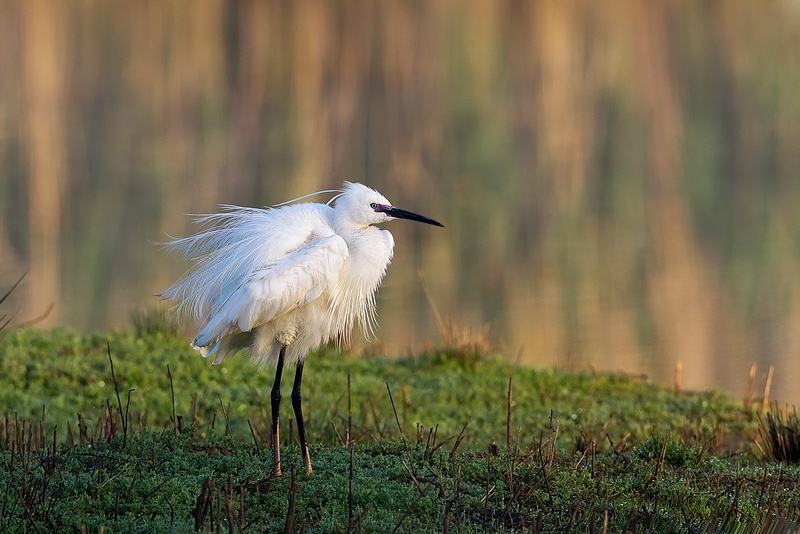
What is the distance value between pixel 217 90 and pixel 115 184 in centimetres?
1047

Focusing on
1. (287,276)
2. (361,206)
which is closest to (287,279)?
(287,276)

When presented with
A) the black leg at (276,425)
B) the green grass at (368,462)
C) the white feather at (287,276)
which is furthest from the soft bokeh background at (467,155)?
the black leg at (276,425)

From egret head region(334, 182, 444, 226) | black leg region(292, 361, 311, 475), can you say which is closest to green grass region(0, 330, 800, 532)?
black leg region(292, 361, 311, 475)

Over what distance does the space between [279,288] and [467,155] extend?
1107 inches

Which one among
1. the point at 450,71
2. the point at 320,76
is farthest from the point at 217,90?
the point at 450,71

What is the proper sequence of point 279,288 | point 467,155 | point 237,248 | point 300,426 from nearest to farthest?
point 279,288 < point 300,426 < point 237,248 < point 467,155

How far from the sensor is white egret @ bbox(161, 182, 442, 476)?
5.10 metres

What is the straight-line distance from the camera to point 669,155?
3519 cm

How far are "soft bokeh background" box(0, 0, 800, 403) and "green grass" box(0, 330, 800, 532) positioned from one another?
226cm

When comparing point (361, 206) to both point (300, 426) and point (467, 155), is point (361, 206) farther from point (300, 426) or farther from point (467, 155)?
point (467, 155)

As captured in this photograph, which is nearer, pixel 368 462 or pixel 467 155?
pixel 368 462

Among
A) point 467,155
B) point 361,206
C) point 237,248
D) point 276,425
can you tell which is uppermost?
point 467,155

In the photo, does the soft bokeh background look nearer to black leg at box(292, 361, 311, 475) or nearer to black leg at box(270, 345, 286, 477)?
black leg at box(292, 361, 311, 475)

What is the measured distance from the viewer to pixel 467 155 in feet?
108
